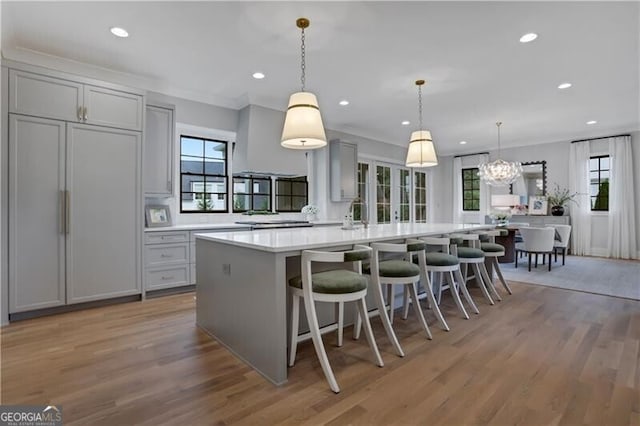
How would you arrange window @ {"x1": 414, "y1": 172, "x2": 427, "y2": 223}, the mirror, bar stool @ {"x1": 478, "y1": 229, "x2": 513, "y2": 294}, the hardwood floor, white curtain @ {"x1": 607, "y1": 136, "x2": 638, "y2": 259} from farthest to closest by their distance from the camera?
1. window @ {"x1": 414, "y1": 172, "x2": 427, "y2": 223}
2. the mirror
3. white curtain @ {"x1": 607, "y1": 136, "x2": 638, "y2": 259}
4. bar stool @ {"x1": 478, "y1": 229, "x2": 513, "y2": 294}
5. the hardwood floor

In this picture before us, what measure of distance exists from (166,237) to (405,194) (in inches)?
237

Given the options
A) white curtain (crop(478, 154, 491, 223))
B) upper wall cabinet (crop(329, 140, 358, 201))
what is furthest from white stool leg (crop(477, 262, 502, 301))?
white curtain (crop(478, 154, 491, 223))

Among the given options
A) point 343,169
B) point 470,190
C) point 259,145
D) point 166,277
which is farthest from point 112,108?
point 470,190

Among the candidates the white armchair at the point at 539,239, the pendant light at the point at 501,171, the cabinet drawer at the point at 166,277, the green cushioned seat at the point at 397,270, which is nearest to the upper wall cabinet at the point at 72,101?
the cabinet drawer at the point at 166,277

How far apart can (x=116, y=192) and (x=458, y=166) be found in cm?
827

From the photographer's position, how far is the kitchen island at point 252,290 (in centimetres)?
196

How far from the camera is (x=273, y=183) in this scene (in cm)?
566

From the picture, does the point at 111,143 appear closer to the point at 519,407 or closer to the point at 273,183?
the point at 273,183

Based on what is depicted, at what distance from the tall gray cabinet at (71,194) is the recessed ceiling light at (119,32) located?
693 mm

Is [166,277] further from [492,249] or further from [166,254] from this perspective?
[492,249]

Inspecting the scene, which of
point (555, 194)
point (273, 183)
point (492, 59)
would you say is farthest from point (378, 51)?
point (555, 194)

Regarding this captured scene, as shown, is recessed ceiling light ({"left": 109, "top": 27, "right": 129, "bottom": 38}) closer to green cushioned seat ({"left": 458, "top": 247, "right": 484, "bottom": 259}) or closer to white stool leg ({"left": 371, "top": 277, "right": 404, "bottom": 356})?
white stool leg ({"left": 371, "top": 277, "right": 404, "bottom": 356})

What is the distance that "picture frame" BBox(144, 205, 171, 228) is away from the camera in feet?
13.5

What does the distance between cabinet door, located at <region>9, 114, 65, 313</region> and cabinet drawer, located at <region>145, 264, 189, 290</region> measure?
31.8 inches
